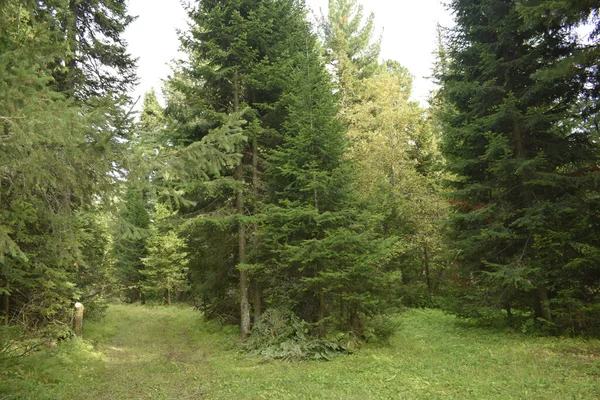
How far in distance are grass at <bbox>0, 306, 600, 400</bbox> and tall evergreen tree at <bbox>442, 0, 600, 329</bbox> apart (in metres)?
1.51

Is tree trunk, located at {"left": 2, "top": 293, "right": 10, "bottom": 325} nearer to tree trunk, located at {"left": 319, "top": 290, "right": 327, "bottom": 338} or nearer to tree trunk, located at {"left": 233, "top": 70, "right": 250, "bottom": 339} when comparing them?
tree trunk, located at {"left": 233, "top": 70, "right": 250, "bottom": 339}

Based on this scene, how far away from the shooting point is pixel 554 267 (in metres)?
10.9

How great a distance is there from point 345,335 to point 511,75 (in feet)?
32.9

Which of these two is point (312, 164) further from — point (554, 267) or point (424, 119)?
point (424, 119)

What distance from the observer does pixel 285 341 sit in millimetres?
10594

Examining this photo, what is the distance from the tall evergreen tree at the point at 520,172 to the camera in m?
10.5

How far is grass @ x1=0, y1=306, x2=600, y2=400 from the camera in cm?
693

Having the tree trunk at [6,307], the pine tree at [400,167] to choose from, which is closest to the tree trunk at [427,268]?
the pine tree at [400,167]

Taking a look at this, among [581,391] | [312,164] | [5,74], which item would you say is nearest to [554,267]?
[581,391]

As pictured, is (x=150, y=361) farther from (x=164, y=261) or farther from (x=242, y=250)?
(x=164, y=261)

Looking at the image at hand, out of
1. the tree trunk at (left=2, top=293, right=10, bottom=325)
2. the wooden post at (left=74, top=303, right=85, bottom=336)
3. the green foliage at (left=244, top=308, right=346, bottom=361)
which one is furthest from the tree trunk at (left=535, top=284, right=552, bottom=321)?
the wooden post at (left=74, top=303, right=85, bottom=336)

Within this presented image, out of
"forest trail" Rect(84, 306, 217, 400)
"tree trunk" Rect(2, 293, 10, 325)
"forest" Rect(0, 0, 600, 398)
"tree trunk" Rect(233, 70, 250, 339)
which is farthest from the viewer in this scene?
"tree trunk" Rect(233, 70, 250, 339)

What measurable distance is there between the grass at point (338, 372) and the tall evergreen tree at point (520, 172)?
151 cm

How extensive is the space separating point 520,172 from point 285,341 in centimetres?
836
